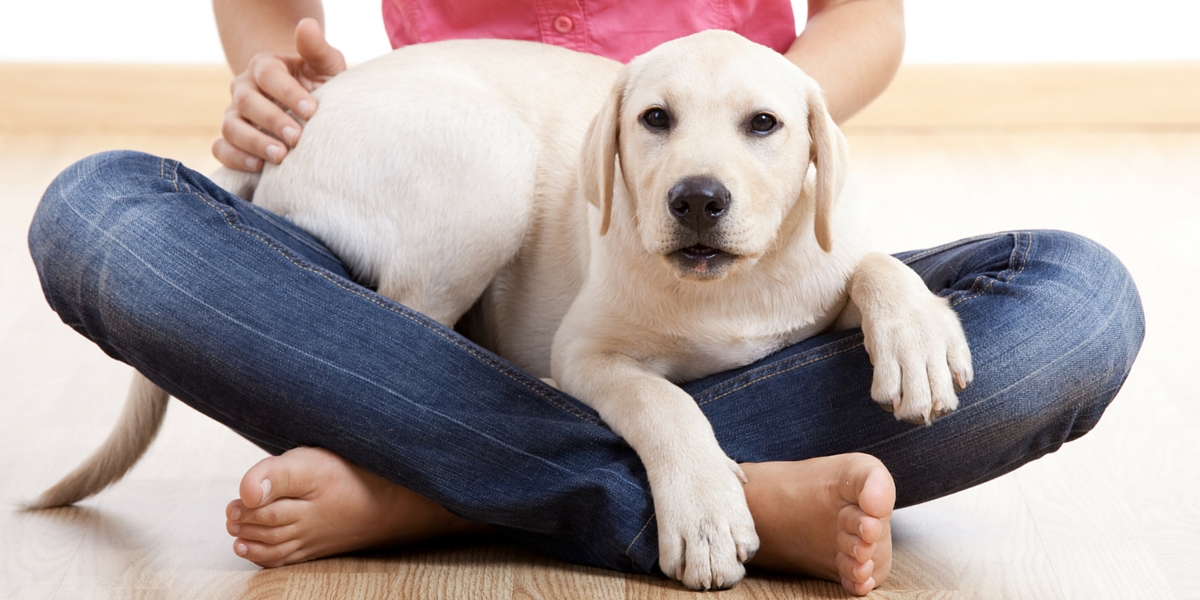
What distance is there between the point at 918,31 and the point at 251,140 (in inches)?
152

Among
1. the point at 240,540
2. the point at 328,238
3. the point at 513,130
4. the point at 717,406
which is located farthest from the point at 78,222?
the point at 717,406

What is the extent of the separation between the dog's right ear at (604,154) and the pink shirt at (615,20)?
0.57 meters

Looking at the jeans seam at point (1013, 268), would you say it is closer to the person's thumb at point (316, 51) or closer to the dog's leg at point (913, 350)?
the dog's leg at point (913, 350)

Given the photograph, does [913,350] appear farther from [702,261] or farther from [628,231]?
[628,231]

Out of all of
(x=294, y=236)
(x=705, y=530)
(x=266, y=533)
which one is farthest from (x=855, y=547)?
(x=294, y=236)

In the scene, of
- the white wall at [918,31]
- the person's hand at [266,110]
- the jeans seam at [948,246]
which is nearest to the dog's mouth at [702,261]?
the jeans seam at [948,246]

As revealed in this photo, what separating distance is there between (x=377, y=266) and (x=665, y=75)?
1.88ft

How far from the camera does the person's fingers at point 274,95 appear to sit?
1.99 m

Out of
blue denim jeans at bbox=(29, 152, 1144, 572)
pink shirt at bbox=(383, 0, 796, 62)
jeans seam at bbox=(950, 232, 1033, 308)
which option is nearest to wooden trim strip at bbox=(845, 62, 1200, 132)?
pink shirt at bbox=(383, 0, 796, 62)

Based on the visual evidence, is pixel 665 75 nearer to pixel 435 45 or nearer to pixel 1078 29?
pixel 435 45

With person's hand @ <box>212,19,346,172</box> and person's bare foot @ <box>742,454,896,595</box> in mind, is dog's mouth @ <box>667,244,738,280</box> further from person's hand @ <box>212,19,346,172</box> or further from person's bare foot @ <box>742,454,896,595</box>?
person's hand @ <box>212,19,346,172</box>

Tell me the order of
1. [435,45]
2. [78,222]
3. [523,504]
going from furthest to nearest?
1. [435,45]
2. [78,222]
3. [523,504]

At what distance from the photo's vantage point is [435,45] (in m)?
2.09

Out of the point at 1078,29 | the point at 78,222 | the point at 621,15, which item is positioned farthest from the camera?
the point at 1078,29
